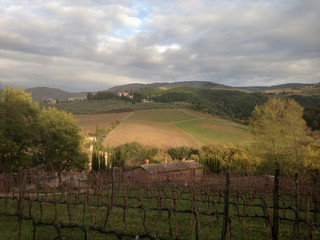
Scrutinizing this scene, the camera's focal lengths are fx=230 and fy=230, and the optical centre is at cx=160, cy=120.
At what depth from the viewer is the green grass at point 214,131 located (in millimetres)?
46419

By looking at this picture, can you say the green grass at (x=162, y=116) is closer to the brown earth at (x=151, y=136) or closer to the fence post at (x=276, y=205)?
the brown earth at (x=151, y=136)

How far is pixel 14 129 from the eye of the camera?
834 inches

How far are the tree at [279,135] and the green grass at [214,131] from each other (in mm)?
14936

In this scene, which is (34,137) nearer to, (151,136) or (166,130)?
(151,136)

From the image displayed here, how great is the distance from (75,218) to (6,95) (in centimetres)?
1868

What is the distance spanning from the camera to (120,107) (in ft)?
240

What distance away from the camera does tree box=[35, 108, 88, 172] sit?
2539cm

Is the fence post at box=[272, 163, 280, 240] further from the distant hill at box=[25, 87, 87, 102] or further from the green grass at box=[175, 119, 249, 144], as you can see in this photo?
the distant hill at box=[25, 87, 87, 102]

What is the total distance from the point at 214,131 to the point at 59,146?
1366 inches

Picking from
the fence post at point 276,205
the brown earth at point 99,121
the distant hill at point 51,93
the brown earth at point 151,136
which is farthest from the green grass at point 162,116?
the distant hill at point 51,93

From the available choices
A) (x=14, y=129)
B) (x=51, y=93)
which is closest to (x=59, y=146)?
(x=14, y=129)

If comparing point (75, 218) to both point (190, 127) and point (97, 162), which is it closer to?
point (97, 162)

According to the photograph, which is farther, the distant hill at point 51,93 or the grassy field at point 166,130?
the distant hill at point 51,93

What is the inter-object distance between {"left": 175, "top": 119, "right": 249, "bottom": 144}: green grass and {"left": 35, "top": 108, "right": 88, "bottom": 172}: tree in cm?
2654
